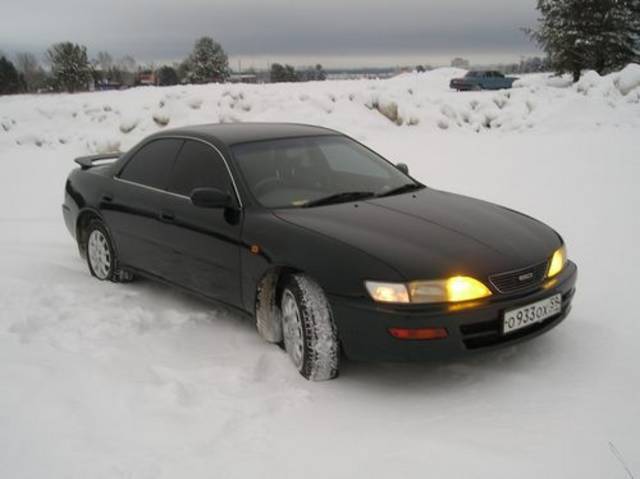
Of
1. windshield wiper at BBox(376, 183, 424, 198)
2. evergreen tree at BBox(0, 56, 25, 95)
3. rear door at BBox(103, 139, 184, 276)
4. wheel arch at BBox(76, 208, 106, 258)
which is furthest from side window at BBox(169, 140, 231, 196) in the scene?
evergreen tree at BBox(0, 56, 25, 95)

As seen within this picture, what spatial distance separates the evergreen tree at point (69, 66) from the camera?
192ft

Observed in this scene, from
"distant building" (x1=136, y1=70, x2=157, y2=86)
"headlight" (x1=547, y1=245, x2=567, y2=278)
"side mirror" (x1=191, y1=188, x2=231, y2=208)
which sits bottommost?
"headlight" (x1=547, y1=245, x2=567, y2=278)

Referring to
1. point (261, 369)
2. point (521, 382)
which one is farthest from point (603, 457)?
point (261, 369)

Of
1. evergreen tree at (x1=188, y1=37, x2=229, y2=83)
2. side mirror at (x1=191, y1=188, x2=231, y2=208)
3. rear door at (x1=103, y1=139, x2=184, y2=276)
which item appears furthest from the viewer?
evergreen tree at (x1=188, y1=37, x2=229, y2=83)

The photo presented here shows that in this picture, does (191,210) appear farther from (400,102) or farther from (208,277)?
(400,102)

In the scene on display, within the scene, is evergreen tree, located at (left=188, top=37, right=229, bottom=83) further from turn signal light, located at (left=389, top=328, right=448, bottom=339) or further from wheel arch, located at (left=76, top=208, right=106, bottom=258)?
turn signal light, located at (left=389, top=328, right=448, bottom=339)

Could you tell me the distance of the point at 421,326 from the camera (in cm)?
311

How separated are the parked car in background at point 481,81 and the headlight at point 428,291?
29.0 meters

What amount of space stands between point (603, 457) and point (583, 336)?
1337 millimetres

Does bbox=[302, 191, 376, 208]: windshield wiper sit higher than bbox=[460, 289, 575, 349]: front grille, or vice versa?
bbox=[302, 191, 376, 208]: windshield wiper

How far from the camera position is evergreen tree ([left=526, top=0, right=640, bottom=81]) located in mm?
29797

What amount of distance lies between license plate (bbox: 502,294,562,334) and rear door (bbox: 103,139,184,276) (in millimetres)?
2494

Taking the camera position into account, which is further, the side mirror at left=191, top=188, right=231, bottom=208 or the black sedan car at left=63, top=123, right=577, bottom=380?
the side mirror at left=191, top=188, right=231, bottom=208

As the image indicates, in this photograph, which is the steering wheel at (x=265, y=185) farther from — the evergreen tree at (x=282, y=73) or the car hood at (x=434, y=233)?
the evergreen tree at (x=282, y=73)
